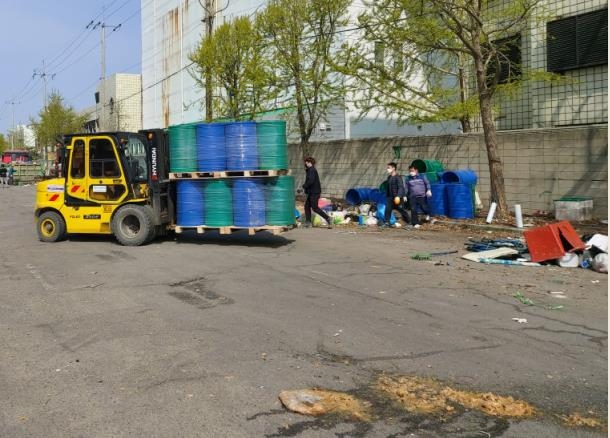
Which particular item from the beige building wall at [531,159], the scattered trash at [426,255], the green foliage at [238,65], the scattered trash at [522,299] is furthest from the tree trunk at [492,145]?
the green foliage at [238,65]

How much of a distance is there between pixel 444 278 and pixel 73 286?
5.53m

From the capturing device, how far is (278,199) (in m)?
11.9

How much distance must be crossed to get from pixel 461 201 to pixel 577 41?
21.9ft

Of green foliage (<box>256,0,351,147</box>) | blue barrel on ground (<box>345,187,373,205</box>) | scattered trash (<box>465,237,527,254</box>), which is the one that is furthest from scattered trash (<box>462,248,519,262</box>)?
green foliage (<box>256,0,351,147</box>)

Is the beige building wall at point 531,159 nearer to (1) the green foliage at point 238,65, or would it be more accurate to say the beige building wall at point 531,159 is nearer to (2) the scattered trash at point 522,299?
(1) the green foliage at point 238,65

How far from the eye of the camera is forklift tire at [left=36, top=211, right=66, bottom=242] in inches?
528

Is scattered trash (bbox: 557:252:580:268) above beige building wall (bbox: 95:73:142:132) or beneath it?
beneath

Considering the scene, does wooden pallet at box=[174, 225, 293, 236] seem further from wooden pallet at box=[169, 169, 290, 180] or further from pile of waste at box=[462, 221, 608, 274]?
pile of waste at box=[462, 221, 608, 274]

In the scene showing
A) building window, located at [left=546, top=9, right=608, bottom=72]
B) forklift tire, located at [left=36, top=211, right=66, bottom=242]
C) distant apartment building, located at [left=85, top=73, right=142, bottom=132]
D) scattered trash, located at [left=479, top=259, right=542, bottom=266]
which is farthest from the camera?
distant apartment building, located at [left=85, top=73, right=142, bottom=132]

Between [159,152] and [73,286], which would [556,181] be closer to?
[159,152]

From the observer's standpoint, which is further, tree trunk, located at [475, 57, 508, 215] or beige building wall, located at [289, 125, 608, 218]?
tree trunk, located at [475, 57, 508, 215]

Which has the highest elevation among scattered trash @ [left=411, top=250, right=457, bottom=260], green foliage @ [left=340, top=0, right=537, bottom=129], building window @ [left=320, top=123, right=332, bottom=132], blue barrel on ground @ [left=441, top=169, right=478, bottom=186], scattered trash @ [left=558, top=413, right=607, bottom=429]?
green foliage @ [left=340, top=0, right=537, bottom=129]

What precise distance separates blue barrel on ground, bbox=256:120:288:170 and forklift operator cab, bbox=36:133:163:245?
8.78 ft

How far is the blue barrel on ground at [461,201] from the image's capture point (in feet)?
51.6
